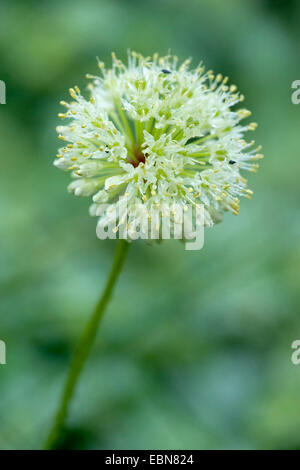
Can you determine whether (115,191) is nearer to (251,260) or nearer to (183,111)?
(183,111)

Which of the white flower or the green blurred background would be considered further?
the green blurred background

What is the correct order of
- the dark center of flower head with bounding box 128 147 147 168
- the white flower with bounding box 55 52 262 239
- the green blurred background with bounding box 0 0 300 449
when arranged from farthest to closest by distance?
the green blurred background with bounding box 0 0 300 449, the dark center of flower head with bounding box 128 147 147 168, the white flower with bounding box 55 52 262 239

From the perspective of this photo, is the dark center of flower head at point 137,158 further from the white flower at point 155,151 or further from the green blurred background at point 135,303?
the green blurred background at point 135,303

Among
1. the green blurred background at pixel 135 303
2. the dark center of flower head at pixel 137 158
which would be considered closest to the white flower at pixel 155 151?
the dark center of flower head at pixel 137 158

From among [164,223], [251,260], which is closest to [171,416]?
[251,260]

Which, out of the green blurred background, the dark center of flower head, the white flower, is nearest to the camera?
the white flower

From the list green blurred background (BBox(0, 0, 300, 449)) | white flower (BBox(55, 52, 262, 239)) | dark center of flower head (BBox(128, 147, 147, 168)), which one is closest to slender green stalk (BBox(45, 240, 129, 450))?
white flower (BBox(55, 52, 262, 239))

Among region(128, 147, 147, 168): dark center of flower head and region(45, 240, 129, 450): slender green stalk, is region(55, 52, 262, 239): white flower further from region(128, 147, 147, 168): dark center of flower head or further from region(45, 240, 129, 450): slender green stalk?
region(45, 240, 129, 450): slender green stalk
